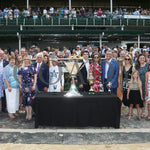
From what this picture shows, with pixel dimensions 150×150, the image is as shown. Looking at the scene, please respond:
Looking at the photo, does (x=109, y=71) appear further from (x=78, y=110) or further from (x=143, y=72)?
(x=78, y=110)

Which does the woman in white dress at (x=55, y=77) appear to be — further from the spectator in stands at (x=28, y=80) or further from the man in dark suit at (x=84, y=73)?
the spectator in stands at (x=28, y=80)

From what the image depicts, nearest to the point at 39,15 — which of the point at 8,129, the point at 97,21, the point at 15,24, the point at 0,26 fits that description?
the point at 15,24

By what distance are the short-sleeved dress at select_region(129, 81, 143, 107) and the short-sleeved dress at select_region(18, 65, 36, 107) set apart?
251 centimetres

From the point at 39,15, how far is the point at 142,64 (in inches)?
830

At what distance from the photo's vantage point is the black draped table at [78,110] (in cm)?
452

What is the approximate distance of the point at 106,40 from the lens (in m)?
26.0

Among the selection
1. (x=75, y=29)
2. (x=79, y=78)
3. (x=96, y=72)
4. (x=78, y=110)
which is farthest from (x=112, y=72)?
(x=75, y=29)

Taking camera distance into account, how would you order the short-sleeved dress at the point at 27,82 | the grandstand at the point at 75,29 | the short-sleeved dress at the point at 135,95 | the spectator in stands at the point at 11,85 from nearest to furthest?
the short-sleeved dress at the point at 27,82
the short-sleeved dress at the point at 135,95
the spectator in stands at the point at 11,85
the grandstand at the point at 75,29

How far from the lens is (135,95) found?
5.34 metres

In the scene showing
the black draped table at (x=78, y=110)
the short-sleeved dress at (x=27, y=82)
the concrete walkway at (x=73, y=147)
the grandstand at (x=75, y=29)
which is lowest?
the concrete walkway at (x=73, y=147)

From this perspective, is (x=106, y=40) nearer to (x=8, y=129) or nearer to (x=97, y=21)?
(x=97, y=21)

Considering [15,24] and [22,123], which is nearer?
[22,123]

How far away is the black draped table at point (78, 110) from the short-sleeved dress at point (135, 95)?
3.02 ft

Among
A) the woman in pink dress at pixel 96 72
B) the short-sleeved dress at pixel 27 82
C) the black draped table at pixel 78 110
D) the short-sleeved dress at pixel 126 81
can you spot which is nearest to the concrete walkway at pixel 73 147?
the black draped table at pixel 78 110
